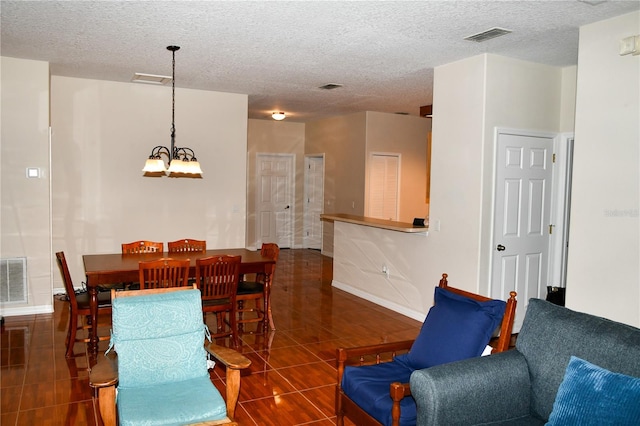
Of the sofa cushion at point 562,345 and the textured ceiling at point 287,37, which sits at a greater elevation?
the textured ceiling at point 287,37

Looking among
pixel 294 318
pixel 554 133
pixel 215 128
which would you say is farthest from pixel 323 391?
pixel 215 128

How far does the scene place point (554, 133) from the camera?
5230 mm

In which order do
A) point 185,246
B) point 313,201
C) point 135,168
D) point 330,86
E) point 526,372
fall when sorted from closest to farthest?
point 526,372 < point 185,246 < point 330,86 < point 135,168 < point 313,201

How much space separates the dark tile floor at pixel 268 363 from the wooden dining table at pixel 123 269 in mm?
292

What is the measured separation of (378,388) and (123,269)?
2.47m

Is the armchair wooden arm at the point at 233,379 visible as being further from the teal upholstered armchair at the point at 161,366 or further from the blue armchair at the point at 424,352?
the blue armchair at the point at 424,352

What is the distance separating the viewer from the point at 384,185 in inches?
353

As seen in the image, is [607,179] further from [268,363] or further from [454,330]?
[268,363]

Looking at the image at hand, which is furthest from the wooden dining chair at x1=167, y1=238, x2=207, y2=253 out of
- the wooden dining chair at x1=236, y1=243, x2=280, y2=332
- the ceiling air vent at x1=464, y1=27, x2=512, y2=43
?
the ceiling air vent at x1=464, y1=27, x2=512, y2=43

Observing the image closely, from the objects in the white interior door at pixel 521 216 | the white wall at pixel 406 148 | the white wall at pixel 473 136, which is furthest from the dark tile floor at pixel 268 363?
the white wall at pixel 406 148

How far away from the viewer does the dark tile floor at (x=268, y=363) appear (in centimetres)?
327

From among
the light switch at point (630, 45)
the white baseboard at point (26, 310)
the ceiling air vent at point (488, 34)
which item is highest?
the ceiling air vent at point (488, 34)

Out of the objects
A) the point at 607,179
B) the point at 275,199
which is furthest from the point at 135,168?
the point at 607,179

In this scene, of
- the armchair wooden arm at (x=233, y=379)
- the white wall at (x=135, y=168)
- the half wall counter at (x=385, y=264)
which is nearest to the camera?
the armchair wooden arm at (x=233, y=379)
